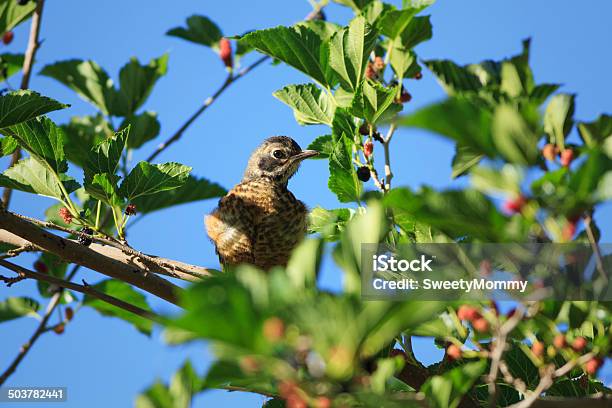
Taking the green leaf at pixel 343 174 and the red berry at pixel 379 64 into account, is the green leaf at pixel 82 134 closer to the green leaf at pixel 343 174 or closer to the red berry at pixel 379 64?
the red berry at pixel 379 64

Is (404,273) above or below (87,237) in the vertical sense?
below

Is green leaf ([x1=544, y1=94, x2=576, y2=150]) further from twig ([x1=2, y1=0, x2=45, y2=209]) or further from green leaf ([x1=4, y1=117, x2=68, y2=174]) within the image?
twig ([x1=2, y1=0, x2=45, y2=209])

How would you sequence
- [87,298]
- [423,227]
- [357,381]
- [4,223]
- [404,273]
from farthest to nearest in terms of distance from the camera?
[87,298]
[4,223]
[423,227]
[404,273]
[357,381]

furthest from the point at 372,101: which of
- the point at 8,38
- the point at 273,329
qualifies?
the point at 8,38

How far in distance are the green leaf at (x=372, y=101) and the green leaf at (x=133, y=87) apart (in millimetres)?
2303

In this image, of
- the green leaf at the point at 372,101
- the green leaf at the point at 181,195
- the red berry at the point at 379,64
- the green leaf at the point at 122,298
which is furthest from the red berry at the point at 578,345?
the green leaf at the point at 122,298

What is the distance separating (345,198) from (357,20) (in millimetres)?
652

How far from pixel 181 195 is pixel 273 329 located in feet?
9.53

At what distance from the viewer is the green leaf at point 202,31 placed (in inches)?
195

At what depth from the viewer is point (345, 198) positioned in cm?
246

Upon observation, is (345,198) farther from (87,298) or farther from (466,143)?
(87,298)

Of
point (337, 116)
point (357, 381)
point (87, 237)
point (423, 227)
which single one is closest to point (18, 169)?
point (87, 237)

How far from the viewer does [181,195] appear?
4.06 metres

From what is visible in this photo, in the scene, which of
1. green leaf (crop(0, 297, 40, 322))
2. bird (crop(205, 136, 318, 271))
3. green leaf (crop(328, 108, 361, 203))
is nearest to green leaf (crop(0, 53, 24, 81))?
green leaf (crop(0, 297, 40, 322))
